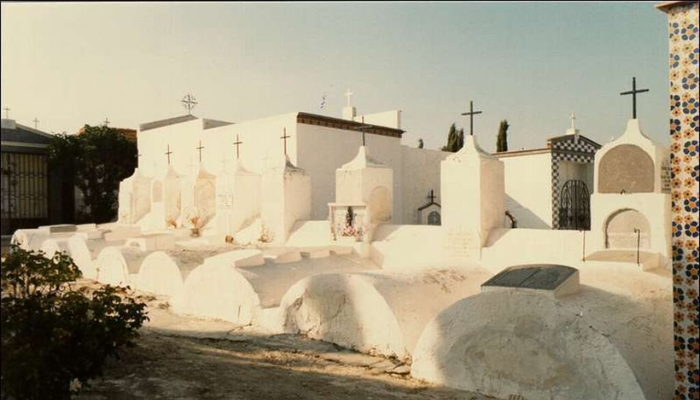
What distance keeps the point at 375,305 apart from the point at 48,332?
166 inches

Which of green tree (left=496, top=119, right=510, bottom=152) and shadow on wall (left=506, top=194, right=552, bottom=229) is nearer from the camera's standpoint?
shadow on wall (left=506, top=194, right=552, bottom=229)

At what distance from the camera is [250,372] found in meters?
6.16

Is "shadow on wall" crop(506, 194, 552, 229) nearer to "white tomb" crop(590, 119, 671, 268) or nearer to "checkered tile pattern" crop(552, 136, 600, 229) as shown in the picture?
"checkered tile pattern" crop(552, 136, 600, 229)

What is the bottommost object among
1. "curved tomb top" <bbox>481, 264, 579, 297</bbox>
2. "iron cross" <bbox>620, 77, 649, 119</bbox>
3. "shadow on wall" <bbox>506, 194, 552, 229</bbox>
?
"curved tomb top" <bbox>481, 264, 579, 297</bbox>

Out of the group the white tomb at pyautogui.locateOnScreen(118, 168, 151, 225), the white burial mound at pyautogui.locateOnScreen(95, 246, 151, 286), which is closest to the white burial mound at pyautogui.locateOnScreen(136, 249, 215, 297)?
the white burial mound at pyautogui.locateOnScreen(95, 246, 151, 286)

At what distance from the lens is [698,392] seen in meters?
4.59

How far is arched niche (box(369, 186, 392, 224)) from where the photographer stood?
12.2 metres

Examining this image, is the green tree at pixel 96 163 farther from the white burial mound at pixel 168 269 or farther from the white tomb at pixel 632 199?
the white tomb at pixel 632 199

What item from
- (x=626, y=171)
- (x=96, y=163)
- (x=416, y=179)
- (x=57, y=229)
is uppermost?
(x=96, y=163)

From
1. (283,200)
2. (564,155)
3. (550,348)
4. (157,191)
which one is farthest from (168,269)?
(564,155)

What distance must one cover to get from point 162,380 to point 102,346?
920mm

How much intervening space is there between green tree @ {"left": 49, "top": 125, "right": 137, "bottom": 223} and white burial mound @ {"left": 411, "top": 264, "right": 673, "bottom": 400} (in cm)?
2272

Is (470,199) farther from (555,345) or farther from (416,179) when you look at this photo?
(416,179)

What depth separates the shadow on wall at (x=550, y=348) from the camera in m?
5.16
